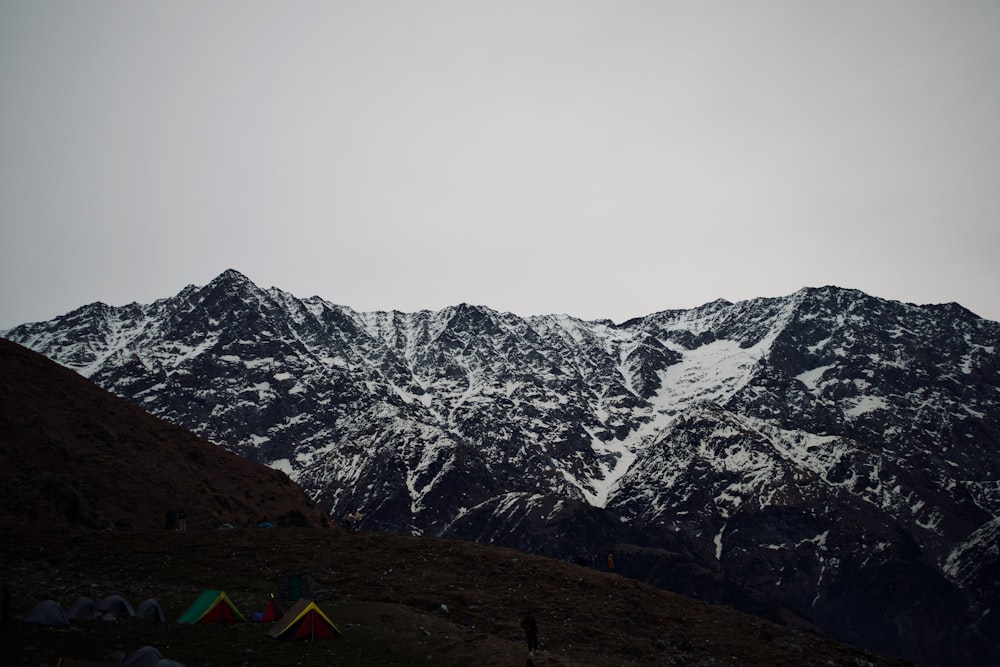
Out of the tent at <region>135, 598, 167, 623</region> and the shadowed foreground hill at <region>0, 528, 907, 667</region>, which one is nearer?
the shadowed foreground hill at <region>0, 528, 907, 667</region>

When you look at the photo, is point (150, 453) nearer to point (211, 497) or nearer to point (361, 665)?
point (211, 497)

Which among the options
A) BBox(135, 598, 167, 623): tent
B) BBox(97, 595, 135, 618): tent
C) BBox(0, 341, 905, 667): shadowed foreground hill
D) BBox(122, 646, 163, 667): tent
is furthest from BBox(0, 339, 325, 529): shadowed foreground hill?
BBox(122, 646, 163, 667): tent

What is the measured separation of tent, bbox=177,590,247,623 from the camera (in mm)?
39906

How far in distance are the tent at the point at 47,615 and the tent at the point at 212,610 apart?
5.60 meters

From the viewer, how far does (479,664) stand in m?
34.4

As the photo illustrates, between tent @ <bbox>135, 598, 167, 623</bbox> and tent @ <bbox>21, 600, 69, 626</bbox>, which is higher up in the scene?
tent @ <bbox>21, 600, 69, 626</bbox>

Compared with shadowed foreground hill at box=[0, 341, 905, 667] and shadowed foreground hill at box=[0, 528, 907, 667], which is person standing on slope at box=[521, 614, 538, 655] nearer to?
shadowed foreground hill at box=[0, 528, 907, 667]

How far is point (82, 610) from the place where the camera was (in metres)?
37.8

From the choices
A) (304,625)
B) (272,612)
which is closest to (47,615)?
(272,612)

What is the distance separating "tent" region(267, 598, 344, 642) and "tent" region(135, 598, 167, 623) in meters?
5.89

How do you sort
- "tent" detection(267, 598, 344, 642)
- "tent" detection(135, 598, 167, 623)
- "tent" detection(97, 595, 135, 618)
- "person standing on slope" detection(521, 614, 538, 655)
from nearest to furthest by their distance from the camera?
"person standing on slope" detection(521, 614, 538, 655), "tent" detection(267, 598, 344, 642), "tent" detection(97, 595, 135, 618), "tent" detection(135, 598, 167, 623)

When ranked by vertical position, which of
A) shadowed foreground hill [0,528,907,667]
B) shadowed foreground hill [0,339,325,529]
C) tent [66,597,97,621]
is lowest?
shadowed foreground hill [0,528,907,667]

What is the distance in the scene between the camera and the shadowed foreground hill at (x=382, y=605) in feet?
116

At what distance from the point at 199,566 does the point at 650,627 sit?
29964 mm
